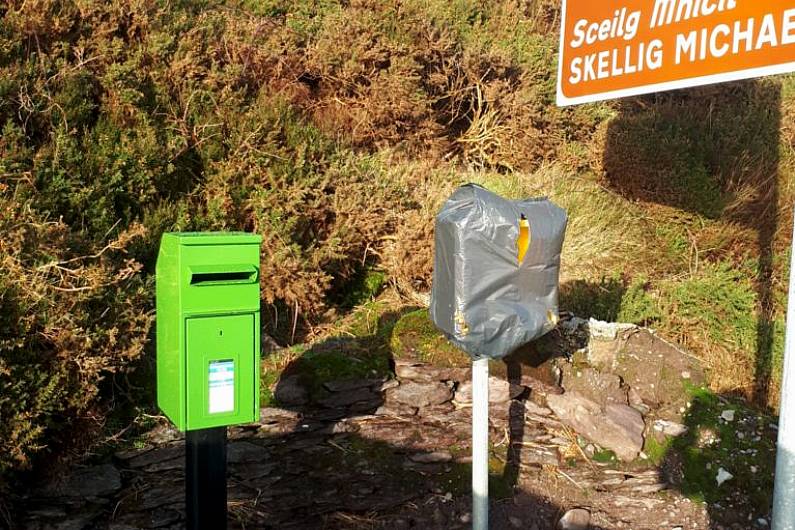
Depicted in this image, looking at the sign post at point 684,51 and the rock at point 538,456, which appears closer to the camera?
the sign post at point 684,51

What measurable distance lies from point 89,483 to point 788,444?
11.5 feet

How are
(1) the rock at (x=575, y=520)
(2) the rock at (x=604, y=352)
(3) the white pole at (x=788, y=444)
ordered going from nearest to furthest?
(3) the white pole at (x=788, y=444) < (1) the rock at (x=575, y=520) < (2) the rock at (x=604, y=352)

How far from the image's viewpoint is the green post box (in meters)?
3.02

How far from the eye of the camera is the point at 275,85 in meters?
7.25

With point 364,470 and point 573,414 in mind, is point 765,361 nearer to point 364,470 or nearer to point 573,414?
point 573,414

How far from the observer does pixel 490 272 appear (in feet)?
11.6

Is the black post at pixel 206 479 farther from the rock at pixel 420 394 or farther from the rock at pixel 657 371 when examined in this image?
the rock at pixel 657 371

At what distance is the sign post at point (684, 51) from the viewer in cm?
276

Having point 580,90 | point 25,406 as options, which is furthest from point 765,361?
point 25,406

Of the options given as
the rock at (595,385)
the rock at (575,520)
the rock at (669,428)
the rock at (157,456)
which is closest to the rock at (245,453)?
the rock at (157,456)

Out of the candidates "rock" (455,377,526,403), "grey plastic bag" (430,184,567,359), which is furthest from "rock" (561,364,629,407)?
"grey plastic bag" (430,184,567,359)

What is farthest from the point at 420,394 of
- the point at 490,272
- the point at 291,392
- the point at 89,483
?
the point at 89,483

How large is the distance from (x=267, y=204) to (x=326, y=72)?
234cm

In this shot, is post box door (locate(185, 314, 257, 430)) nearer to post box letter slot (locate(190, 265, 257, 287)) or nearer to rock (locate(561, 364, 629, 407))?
post box letter slot (locate(190, 265, 257, 287))
